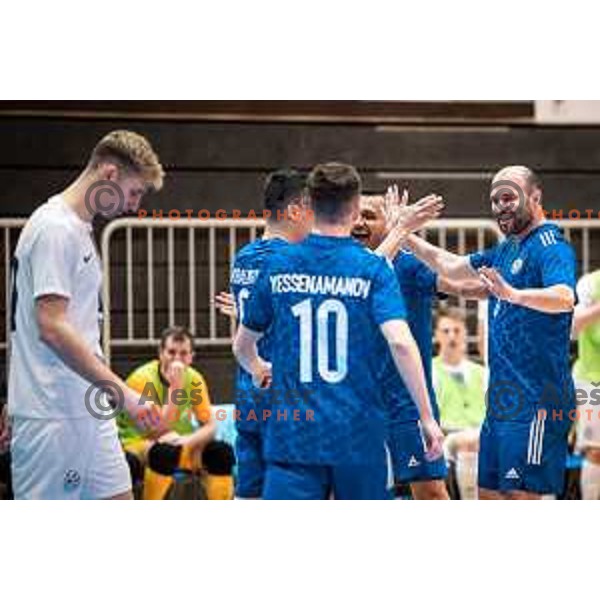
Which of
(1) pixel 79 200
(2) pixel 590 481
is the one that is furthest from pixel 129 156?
(2) pixel 590 481

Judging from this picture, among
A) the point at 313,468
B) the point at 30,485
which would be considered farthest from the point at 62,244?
the point at 313,468

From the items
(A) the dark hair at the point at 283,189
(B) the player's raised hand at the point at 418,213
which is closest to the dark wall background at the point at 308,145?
(A) the dark hair at the point at 283,189

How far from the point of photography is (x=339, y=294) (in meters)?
5.61

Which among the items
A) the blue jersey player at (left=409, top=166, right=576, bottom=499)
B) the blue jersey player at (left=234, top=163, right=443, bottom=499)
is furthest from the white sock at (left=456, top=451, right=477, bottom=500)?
the blue jersey player at (left=234, top=163, right=443, bottom=499)

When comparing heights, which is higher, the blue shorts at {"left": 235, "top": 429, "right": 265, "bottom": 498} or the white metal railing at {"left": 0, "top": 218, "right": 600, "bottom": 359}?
the white metal railing at {"left": 0, "top": 218, "right": 600, "bottom": 359}

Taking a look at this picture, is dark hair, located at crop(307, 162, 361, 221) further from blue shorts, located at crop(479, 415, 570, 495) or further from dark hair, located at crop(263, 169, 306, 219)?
blue shorts, located at crop(479, 415, 570, 495)

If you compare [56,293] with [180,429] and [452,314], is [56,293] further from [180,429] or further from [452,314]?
[452,314]

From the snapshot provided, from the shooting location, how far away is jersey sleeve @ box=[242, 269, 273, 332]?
5.66 metres

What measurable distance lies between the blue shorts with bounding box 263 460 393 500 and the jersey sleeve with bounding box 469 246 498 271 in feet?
4.77

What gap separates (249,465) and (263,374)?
546mm

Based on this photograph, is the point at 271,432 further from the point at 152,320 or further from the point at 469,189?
the point at 469,189

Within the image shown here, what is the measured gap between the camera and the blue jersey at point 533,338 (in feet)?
20.9
